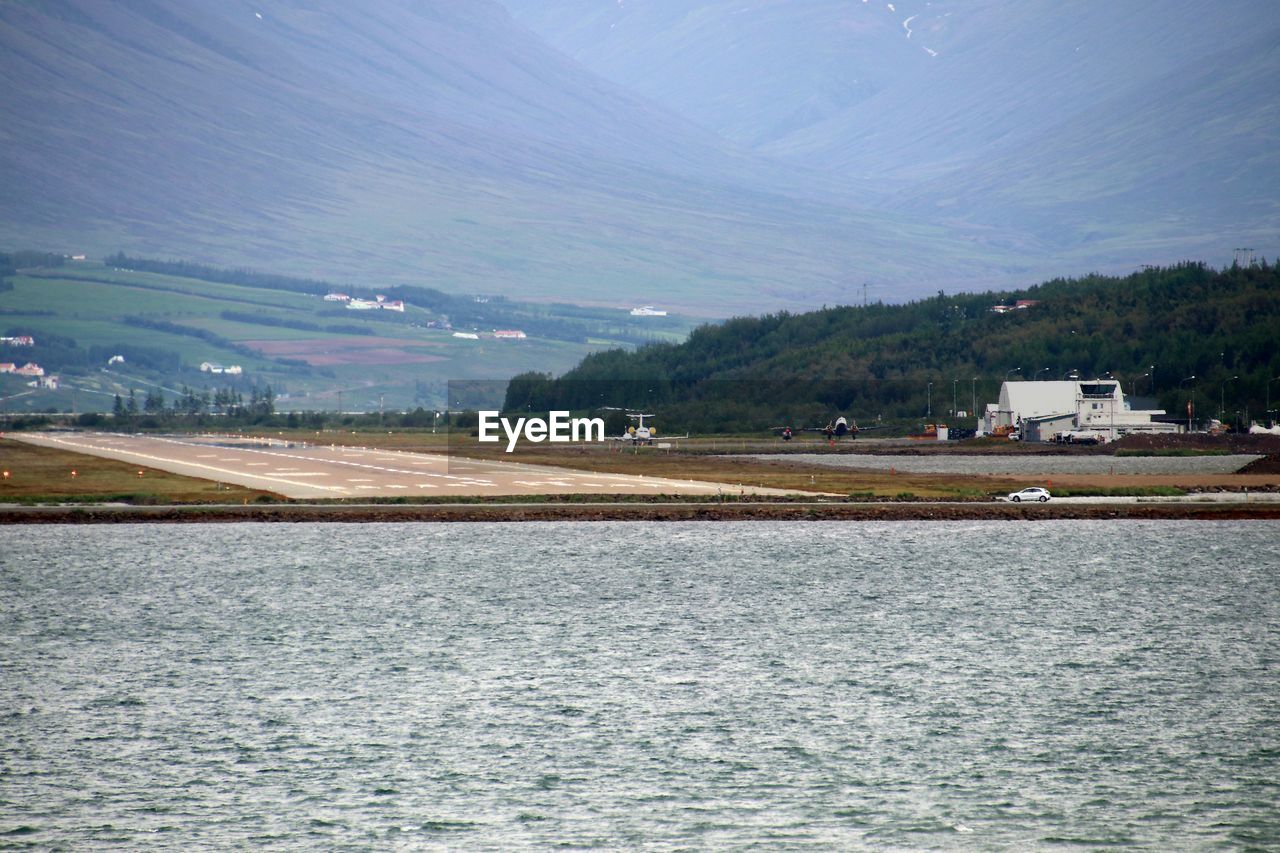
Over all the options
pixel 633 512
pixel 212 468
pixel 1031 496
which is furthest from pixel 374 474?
pixel 1031 496

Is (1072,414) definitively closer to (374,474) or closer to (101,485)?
(374,474)

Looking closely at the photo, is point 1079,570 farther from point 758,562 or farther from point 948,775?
point 948,775

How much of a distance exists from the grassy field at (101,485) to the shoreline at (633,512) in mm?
3592

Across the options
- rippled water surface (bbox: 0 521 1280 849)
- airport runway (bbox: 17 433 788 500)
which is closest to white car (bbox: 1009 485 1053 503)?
airport runway (bbox: 17 433 788 500)

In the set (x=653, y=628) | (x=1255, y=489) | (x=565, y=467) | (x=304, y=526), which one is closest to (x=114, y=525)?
(x=304, y=526)

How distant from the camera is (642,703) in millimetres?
43281

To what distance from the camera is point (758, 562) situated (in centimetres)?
7969

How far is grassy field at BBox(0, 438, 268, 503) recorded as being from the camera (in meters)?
101

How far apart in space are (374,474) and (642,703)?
82422mm

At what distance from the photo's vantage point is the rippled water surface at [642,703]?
32.2m

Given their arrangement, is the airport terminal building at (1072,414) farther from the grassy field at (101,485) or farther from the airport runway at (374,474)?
the grassy field at (101,485)

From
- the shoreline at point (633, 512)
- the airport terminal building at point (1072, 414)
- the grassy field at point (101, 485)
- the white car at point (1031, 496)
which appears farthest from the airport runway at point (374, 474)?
the airport terminal building at point (1072, 414)

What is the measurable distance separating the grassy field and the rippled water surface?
2267cm

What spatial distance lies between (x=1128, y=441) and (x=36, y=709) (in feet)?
463
